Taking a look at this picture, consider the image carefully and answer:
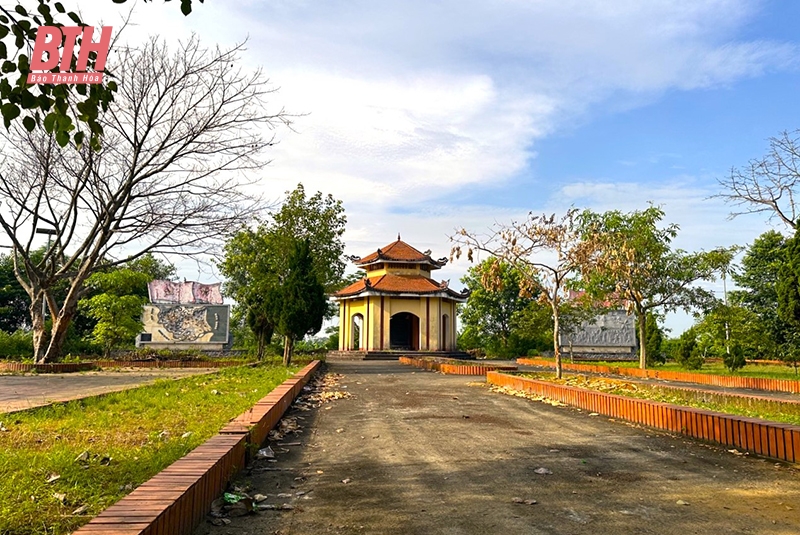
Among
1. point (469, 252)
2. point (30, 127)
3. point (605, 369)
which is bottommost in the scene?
point (605, 369)

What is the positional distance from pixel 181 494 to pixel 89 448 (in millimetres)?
2563

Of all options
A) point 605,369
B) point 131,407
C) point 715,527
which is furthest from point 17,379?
point 605,369

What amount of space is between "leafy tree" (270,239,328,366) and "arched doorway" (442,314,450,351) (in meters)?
15.6

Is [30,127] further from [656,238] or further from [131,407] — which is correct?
[656,238]

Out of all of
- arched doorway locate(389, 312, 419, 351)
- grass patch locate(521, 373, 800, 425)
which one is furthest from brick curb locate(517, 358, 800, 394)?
arched doorway locate(389, 312, 419, 351)

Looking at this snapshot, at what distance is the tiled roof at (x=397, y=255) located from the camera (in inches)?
1403

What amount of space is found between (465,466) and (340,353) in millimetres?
28693

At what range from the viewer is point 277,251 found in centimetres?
2650

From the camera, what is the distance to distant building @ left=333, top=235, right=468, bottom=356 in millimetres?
33188

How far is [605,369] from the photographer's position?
70.0ft

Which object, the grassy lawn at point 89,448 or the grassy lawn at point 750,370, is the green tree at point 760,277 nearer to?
the grassy lawn at point 750,370

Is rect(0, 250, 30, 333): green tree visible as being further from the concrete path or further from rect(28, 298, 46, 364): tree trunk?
the concrete path

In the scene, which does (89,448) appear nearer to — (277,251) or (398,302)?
(277,251)

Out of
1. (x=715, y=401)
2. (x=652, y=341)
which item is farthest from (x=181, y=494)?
(x=652, y=341)
